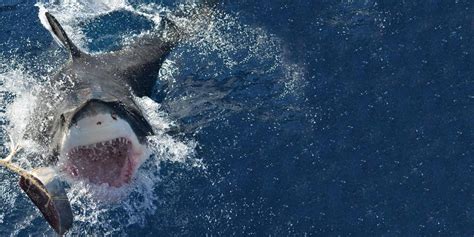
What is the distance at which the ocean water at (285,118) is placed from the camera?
6359 millimetres

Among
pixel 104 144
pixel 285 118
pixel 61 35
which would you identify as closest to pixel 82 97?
pixel 104 144

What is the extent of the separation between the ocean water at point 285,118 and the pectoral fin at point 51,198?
2.56 ft

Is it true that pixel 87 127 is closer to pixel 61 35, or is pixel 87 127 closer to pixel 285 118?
pixel 61 35

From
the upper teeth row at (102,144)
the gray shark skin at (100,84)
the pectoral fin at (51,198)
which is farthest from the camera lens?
the gray shark skin at (100,84)

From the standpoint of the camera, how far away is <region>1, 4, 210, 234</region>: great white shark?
17.9ft

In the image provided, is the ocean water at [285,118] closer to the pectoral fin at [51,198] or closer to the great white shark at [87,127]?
the great white shark at [87,127]

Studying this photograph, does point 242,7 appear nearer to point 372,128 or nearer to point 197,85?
point 197,85

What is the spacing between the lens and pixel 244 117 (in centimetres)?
715

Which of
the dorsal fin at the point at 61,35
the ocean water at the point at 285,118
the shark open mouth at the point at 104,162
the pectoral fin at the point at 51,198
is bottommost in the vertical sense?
the pectoral fin at the point at 51,198

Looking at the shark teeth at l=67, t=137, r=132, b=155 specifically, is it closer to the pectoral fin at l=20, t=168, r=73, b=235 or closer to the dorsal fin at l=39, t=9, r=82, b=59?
the pectoral fin at l=20, t=168, r=73, b=235

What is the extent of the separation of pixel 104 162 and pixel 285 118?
1.89 metres

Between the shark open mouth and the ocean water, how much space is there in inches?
7.7

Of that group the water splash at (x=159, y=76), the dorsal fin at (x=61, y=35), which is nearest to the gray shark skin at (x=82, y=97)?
the dorsal fin at (x=61, y=35)

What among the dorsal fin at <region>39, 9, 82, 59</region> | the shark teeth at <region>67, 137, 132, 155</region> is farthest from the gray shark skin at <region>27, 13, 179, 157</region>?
the shark teeth at <region>67, 137, 132, 155</region>
